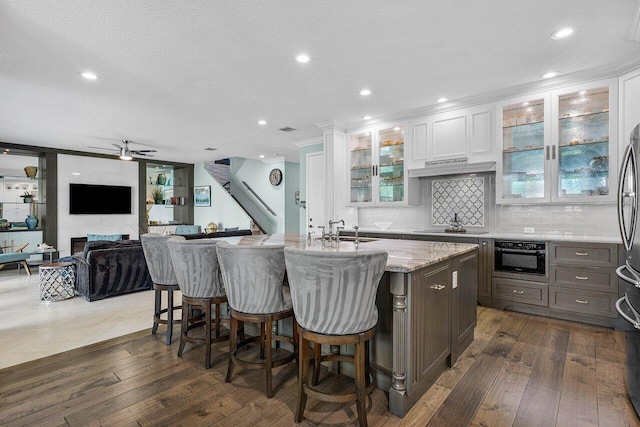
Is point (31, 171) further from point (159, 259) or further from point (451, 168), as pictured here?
point (451, 168)

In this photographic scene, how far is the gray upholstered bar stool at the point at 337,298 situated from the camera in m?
1.64

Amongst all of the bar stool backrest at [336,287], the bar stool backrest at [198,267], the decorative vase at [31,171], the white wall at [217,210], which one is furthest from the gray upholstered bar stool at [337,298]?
the decorative vase at [31,171]

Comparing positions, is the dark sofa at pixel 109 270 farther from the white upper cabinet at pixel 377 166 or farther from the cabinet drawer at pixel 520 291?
the cabinet drawer at pixel 520 291

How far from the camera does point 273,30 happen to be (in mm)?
2518

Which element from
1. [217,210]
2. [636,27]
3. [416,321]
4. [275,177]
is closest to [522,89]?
[636,27]

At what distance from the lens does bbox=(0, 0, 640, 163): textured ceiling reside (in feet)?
7.48

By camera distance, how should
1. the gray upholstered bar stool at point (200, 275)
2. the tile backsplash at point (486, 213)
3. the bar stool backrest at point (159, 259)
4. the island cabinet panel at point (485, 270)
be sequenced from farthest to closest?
the island cabinet panel at point (485, 270) < the tile backsplash at point (486, 213) < the bar stool backrest at point (159, 259) < the gray upholstered bar stool at point (200, 275)

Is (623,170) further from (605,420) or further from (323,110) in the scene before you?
(323,110)

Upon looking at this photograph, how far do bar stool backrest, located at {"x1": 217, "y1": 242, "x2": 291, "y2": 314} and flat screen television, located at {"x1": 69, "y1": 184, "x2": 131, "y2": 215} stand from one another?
296 inches

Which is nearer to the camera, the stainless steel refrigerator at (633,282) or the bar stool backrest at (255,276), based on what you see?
the stainless steel refrigerator at (633,282)

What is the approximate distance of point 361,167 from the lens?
5328mm

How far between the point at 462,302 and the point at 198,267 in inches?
83.5

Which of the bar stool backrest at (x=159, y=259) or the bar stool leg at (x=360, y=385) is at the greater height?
the bar stool backrest at (x=159, y=259)

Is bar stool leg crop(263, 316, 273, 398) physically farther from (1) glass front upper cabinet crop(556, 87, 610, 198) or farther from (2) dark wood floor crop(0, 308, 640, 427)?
(1) glass front upper cabinet crop(556, 87, 610, 198)
